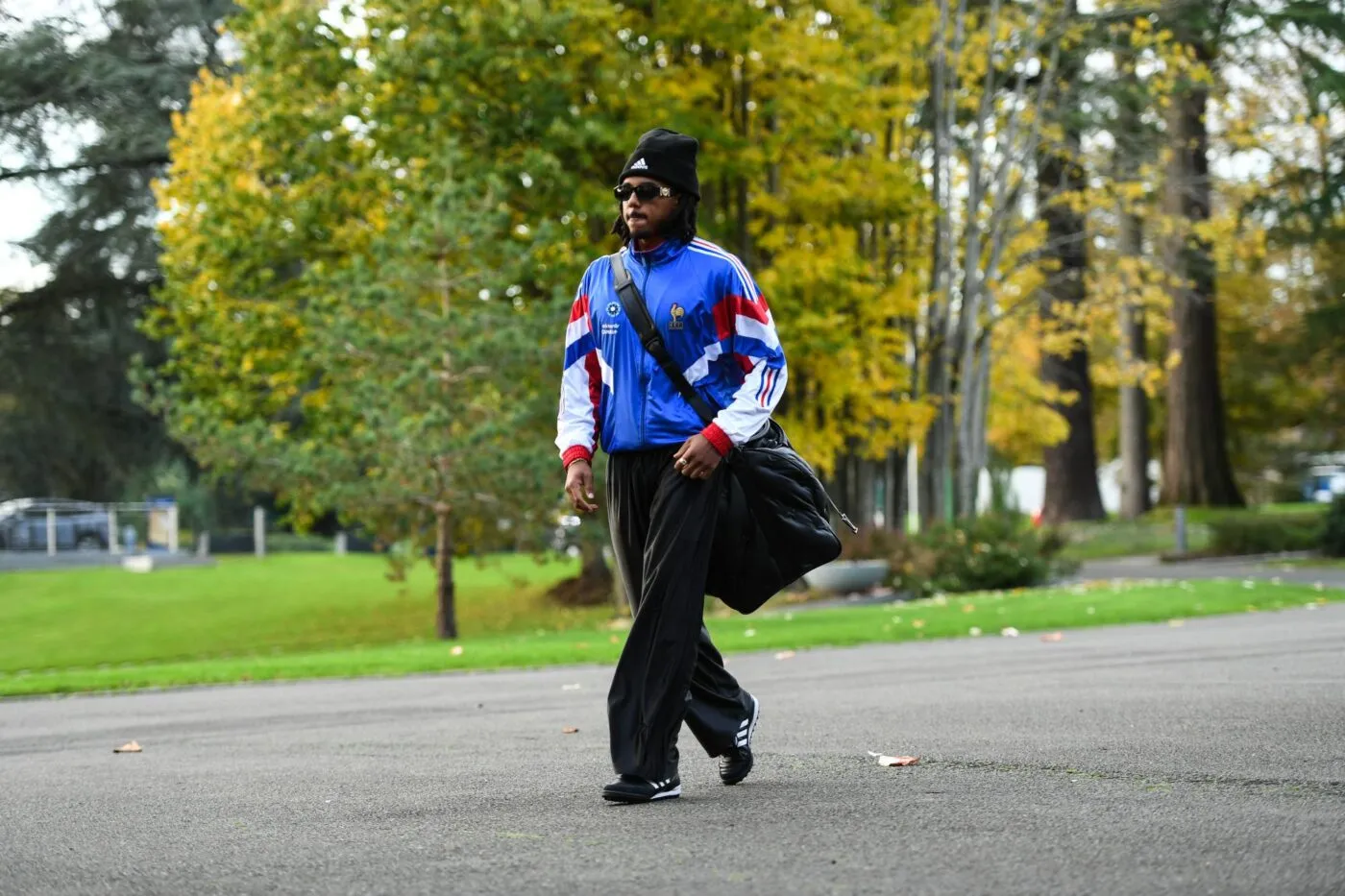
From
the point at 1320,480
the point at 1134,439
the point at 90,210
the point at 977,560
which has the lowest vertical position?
the point at 977,560

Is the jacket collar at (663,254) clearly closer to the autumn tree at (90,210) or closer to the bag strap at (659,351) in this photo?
the bag strap at (659,351)

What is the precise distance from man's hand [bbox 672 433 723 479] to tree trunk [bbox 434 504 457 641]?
18565mm

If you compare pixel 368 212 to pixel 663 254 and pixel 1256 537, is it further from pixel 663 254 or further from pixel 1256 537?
pixel 663 254

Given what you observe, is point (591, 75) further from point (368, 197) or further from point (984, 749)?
point (984, 749)

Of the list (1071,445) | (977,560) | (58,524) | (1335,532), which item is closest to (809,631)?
(977,560)

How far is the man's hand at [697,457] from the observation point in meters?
5.79

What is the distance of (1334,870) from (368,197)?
22723mm

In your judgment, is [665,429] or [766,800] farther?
[665,429]

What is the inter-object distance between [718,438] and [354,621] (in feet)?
89.5

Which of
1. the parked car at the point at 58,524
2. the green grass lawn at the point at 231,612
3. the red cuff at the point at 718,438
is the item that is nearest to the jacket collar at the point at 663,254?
the red cuff at the point at 718,438

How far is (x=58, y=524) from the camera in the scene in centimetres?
4338

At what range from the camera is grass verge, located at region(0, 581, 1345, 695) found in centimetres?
1542

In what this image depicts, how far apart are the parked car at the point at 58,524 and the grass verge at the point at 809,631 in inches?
908

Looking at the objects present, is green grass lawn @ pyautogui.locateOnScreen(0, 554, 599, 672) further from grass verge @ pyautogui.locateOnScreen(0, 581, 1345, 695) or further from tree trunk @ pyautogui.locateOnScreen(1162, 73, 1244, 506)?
tree trunk @ pyautogui.locateOnScreen(1162, 73, 1244, 506)
